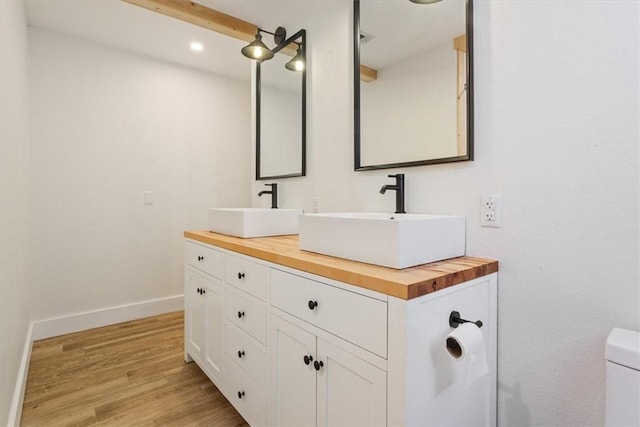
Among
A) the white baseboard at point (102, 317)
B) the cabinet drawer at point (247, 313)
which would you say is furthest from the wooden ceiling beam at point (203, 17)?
the white baseboard at point (102, 317)

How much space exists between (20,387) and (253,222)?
148 centimetres

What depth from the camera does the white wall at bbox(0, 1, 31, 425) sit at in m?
1.36

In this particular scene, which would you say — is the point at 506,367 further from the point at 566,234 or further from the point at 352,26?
the point at 352,26

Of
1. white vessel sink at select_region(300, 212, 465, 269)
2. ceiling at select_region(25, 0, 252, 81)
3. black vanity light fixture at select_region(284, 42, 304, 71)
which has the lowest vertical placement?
white vessel sink at select_region(300, 212, 465, 269)

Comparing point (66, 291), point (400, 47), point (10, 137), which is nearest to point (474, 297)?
point (400, 47)

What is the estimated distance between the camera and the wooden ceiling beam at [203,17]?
6.66 ft

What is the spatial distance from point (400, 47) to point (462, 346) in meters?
1.32

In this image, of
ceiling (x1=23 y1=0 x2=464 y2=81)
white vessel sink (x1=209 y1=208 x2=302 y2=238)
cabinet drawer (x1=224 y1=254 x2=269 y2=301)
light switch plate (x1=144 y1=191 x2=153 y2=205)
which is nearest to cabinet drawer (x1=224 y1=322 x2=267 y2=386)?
cabinet drawer (x1=224 y1=254 x2=269 y2=301)

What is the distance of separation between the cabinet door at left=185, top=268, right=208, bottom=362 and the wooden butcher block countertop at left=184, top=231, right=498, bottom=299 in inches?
28.1

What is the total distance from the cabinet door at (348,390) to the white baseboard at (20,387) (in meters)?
1.41

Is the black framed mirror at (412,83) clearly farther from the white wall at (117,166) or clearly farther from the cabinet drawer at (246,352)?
the white wall at (117,166)

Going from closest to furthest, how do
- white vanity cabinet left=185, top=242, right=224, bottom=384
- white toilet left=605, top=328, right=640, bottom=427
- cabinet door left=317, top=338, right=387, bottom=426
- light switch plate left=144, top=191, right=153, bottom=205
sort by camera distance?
1. white toilet left=605, top=328, right=640, bottom=427
2. cabinet door left=317, top=338, right=387, bottom=426
3. white vanity cabinet left=185, top=242, right=224, bottom=384
4. light switch plate left=144, top=191, right=153, bottom=205

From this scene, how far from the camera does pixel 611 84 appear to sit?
98 cm

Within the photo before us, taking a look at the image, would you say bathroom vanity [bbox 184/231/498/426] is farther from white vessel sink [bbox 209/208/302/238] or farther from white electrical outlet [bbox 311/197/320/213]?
white electrical outlet [bbox 311/197/320/213]
